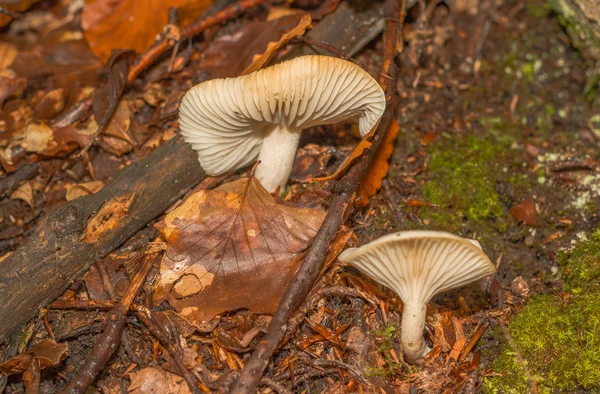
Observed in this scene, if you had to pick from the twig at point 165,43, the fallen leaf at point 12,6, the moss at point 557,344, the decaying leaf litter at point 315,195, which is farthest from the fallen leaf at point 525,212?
the fallen leaf at point 12,6

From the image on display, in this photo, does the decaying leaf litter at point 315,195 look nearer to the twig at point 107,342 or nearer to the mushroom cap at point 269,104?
the twig at point 107,342

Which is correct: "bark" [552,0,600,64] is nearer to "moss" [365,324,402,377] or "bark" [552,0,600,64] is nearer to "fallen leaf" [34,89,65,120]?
"moss" [365,324,402,377]

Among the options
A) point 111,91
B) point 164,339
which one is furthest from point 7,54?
point 164,339

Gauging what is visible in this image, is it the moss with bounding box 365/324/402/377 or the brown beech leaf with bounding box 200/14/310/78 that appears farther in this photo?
the brown beech leaf with bounding box 200/14/310/78

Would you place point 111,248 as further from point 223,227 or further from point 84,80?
point 84,80

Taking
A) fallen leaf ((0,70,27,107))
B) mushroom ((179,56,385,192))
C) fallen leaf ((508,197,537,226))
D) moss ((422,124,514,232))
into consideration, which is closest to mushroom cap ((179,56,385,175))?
mushroom ((179,56,385,192))

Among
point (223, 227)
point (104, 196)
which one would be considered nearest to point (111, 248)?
point (104, 196)

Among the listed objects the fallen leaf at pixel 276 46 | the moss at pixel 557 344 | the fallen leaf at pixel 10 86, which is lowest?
the moss at pixel 557 344
